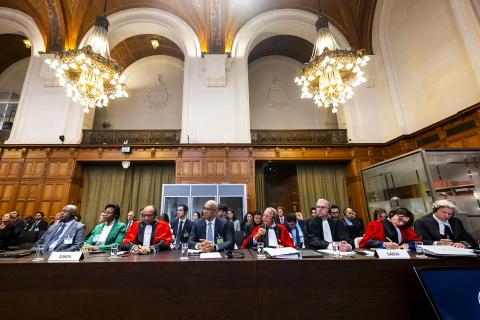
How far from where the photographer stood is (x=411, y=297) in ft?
5.19

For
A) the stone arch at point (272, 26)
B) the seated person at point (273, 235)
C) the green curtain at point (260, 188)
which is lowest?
the seated person at point (273, 235)

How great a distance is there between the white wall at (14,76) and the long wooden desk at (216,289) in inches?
495

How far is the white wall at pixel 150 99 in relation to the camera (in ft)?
32.2

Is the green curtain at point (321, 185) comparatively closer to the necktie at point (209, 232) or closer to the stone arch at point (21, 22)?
the necktie at point (209, 232)

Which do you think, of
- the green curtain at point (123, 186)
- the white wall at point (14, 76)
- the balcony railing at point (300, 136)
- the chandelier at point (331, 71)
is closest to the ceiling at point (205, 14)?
the white wall at point (14, 76)

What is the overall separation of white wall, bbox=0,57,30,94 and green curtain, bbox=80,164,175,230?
6227 millimetres

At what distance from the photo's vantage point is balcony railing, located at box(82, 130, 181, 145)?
7.81 metres

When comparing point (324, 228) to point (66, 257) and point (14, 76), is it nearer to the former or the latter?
point (66, 257)

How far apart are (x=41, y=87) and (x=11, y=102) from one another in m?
2.58

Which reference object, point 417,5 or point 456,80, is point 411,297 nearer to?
point 456,80

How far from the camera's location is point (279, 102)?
33.9 feet

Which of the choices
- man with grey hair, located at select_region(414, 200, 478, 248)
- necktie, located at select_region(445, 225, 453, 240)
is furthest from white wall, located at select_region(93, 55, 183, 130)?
necktie, located at select_region(445, 225, 453, 240)

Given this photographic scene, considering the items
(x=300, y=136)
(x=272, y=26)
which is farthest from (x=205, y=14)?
(x=300, y=136)

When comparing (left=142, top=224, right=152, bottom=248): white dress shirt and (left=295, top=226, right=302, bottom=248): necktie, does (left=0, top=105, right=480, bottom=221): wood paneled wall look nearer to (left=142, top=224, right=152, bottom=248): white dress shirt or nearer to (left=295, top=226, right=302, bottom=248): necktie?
(left=295, top=226, right=302, bottom=248): necktie
